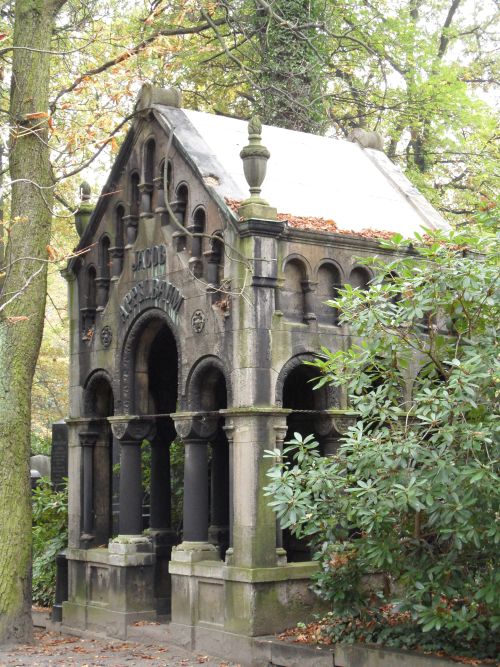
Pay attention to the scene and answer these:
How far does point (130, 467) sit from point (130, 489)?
286 mm

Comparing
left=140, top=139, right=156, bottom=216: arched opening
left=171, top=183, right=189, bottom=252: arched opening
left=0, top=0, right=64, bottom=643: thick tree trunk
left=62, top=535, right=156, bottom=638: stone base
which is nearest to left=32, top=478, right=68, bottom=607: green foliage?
left=62, top=535, right=156, bottom=638: stone base

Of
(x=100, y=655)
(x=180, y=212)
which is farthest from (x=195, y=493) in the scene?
(x=180, y=212)

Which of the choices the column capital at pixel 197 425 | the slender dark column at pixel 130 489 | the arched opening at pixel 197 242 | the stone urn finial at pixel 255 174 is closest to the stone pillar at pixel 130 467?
the slender dark column at pixel 130 489

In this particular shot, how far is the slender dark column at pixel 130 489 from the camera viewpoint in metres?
14.0

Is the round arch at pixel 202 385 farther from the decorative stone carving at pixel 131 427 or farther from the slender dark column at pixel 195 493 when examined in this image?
the decorative stone carving at pixel 131 427

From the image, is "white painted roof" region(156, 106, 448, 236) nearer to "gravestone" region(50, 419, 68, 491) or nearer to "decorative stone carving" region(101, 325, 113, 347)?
"decorative stone carving" region(101, 325, 113, 347)

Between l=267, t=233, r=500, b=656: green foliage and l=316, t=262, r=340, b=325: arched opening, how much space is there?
2.16 metres

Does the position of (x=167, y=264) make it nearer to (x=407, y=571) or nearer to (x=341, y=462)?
(x=341, y=462)

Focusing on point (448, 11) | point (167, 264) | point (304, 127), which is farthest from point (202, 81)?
point (167, 264)

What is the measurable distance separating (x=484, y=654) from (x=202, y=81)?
15970 mm

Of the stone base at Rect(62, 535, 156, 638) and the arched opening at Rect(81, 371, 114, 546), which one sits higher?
the arched opening at Rect(81, 371, 114, 546)

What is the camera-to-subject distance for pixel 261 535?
11578 mm

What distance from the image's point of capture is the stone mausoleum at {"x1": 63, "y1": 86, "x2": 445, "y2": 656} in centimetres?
1182

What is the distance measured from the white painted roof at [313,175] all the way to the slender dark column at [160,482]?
3.98 metres
